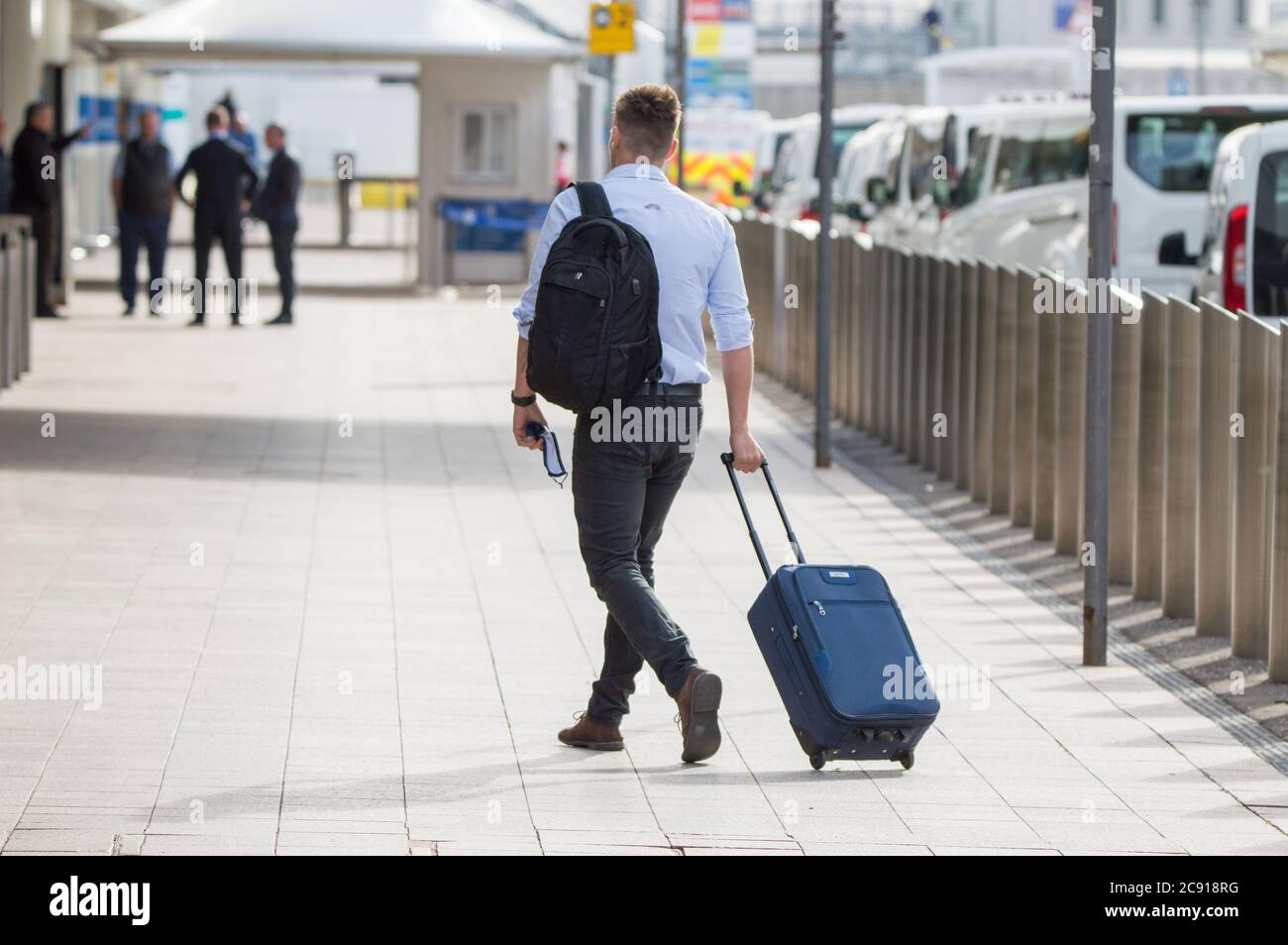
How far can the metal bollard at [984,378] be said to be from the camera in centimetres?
1211

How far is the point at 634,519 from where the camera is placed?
6.54 metres

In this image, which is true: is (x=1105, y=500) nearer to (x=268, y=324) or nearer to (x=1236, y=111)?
(x=1236, y=111)

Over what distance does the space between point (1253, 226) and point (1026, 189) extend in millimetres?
6137

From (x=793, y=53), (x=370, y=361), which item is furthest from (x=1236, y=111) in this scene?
(x=793, y=53)

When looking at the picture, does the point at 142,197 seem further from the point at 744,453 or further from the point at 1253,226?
the point at 744,453

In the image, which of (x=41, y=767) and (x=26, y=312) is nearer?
(x=41, y=767)

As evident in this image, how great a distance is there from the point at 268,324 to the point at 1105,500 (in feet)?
49.0

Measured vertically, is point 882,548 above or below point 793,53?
below

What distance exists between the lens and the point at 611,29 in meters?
23.6

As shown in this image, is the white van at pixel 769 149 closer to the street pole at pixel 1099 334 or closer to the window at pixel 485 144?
the window at pixel 485 144

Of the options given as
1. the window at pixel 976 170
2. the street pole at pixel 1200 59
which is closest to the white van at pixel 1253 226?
the window at pixel 976 170

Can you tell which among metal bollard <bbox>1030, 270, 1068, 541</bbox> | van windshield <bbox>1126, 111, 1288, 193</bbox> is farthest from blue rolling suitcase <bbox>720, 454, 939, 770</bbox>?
van windshield <bbox>1126, 111, 1288, 193</bbox>

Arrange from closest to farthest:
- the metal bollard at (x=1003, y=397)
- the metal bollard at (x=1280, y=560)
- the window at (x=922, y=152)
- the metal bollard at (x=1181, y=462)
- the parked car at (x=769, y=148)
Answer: the metal bollard at (x=1280, y=560)
the metal bollard at (x=1181, y=462)
the metal bollard at (x=1003, y=397)
the window at (x=922, y=152)
the parked car at (x=769, y=148)

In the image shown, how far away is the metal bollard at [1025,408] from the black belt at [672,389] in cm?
509
